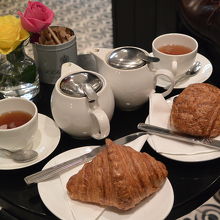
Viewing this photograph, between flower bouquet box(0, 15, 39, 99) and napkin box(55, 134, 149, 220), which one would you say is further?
flower bouquet box(0, 15, 39, 99)

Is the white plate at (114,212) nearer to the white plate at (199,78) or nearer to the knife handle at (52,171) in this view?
the knife handle at (52,171)

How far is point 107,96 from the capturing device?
2.76ft

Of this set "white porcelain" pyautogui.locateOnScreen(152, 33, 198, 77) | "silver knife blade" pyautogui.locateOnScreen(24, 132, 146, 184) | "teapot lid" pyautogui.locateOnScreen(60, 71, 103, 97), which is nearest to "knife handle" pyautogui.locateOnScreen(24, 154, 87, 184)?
"silver knife blade" pyautogui.locateOnScreen(24, 132, 146, 184)

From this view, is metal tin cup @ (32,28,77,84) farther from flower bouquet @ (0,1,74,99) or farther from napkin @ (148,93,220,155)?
napkin @ (148,93,220,155)

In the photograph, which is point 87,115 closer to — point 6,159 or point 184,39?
point 6,159

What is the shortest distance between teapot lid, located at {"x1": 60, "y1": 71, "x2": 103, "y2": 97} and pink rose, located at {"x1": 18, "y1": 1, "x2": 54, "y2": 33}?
0.62 feet

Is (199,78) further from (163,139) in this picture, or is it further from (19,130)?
(19,130)

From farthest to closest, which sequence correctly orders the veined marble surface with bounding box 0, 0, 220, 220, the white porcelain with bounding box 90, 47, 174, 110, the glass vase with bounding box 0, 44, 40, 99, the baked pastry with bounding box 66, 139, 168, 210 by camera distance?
the veined marble surface with bounding box 0, 0, 220, 220, the glass vase with bounding box 0, 44, 40, 99, the white porcelain with bounding box 90, 47, 174, 110, the baked pastry with bounding box 66, 139, 168, 210

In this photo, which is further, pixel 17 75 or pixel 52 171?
pixel 17 75

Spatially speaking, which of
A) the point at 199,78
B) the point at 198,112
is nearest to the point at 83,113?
the point at 198,112

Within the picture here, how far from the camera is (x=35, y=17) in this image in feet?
3.15

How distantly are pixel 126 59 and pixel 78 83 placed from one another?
0.14 metres

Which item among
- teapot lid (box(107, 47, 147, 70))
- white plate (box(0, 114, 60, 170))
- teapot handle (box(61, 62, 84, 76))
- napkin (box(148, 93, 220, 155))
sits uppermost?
teapot lid (box(107, 47, 147, 70))

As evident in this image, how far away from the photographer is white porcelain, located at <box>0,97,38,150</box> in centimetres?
78
